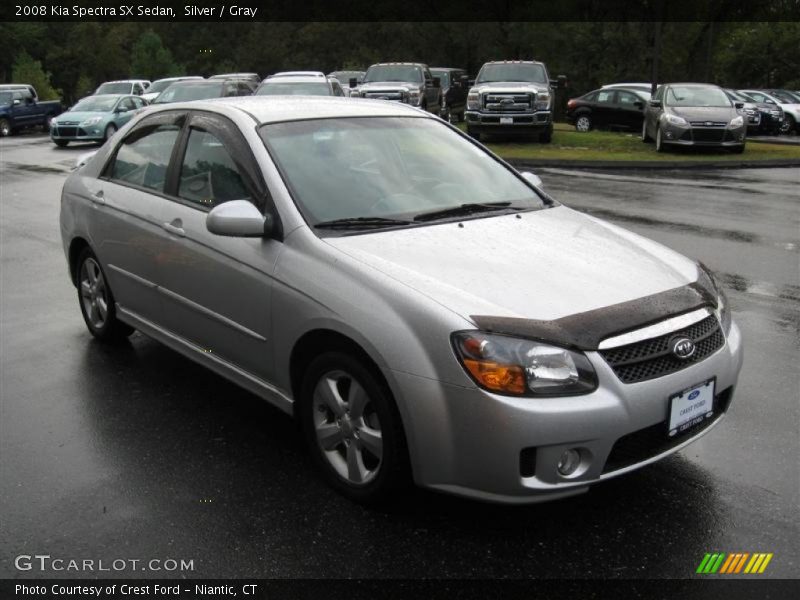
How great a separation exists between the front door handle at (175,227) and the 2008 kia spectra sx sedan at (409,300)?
0.6 inches

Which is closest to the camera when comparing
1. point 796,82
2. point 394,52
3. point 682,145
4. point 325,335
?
point 325,335

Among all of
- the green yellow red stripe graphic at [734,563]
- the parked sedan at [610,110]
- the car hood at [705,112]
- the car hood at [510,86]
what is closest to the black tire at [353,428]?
the green yellow red stripe graphic at [734,563]

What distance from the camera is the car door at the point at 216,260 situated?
416 centimetres

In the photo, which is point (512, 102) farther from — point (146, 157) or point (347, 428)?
point (347, 428)

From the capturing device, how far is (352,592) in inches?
123

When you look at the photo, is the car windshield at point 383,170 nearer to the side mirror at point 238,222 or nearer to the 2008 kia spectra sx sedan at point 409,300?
the 2008 kia spectra sx sedan at point 409,300

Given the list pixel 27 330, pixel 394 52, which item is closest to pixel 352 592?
pixel 27 330

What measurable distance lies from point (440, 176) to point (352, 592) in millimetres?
2391

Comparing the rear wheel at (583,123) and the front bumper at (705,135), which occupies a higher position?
the front bumper at (705,135)

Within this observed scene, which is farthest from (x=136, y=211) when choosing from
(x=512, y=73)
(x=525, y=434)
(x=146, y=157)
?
(x=512, y=73)

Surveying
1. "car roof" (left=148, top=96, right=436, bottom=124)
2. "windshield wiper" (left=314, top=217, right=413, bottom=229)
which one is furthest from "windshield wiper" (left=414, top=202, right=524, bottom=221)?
"car roof" (left=148, top=96, right=436, bottom=124)

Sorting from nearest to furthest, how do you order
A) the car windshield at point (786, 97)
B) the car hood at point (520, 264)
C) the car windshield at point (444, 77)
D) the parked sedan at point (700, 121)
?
1. the car hood at point (520, 264)
2. the parked sedan at point (700, 121)
3. the car windshield at point (444, 77)
4. the car windshield at point (786, 97)

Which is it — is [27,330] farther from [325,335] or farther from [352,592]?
[352,592]

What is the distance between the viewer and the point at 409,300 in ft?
11.2
